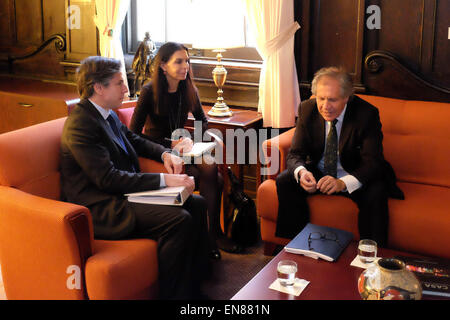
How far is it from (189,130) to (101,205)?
134 cm

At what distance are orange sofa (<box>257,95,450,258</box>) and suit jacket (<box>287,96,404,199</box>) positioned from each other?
0.14 metres

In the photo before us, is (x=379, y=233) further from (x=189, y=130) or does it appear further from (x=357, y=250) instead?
(x=189, y=130)

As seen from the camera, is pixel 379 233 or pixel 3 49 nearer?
pixel 379 233

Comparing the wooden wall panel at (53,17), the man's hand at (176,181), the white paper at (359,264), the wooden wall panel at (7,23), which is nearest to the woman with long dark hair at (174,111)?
the man's hand at (176,181)

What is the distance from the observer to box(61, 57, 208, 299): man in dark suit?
2557 millimetres

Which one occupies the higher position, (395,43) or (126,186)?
(395,43)

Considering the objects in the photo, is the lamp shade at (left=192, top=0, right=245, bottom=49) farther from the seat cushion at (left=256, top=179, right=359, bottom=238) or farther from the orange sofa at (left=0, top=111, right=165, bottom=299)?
the orange sofa at (left=0, top=111, right=165, bottom=299)

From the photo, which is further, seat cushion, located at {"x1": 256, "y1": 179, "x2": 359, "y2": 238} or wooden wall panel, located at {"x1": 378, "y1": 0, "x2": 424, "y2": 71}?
wooden wall panel, located at {"x1": 378, "y1": 0, "x2": 424, "y2": 71}

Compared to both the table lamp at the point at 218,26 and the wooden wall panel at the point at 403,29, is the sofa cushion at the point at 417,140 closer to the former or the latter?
the wooden wall panel at the point at 403,29

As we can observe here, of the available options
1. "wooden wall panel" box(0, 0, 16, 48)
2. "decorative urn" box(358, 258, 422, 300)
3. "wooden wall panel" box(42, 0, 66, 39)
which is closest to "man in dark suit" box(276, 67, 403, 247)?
"decorative urn" box(358, 258, 422, 300)

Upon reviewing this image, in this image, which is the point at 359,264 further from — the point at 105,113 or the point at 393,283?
the point at 105,113

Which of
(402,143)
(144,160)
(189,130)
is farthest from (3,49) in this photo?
(402,143)

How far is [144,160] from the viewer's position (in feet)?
10.2

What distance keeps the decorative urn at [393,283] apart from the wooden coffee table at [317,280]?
222 mm
